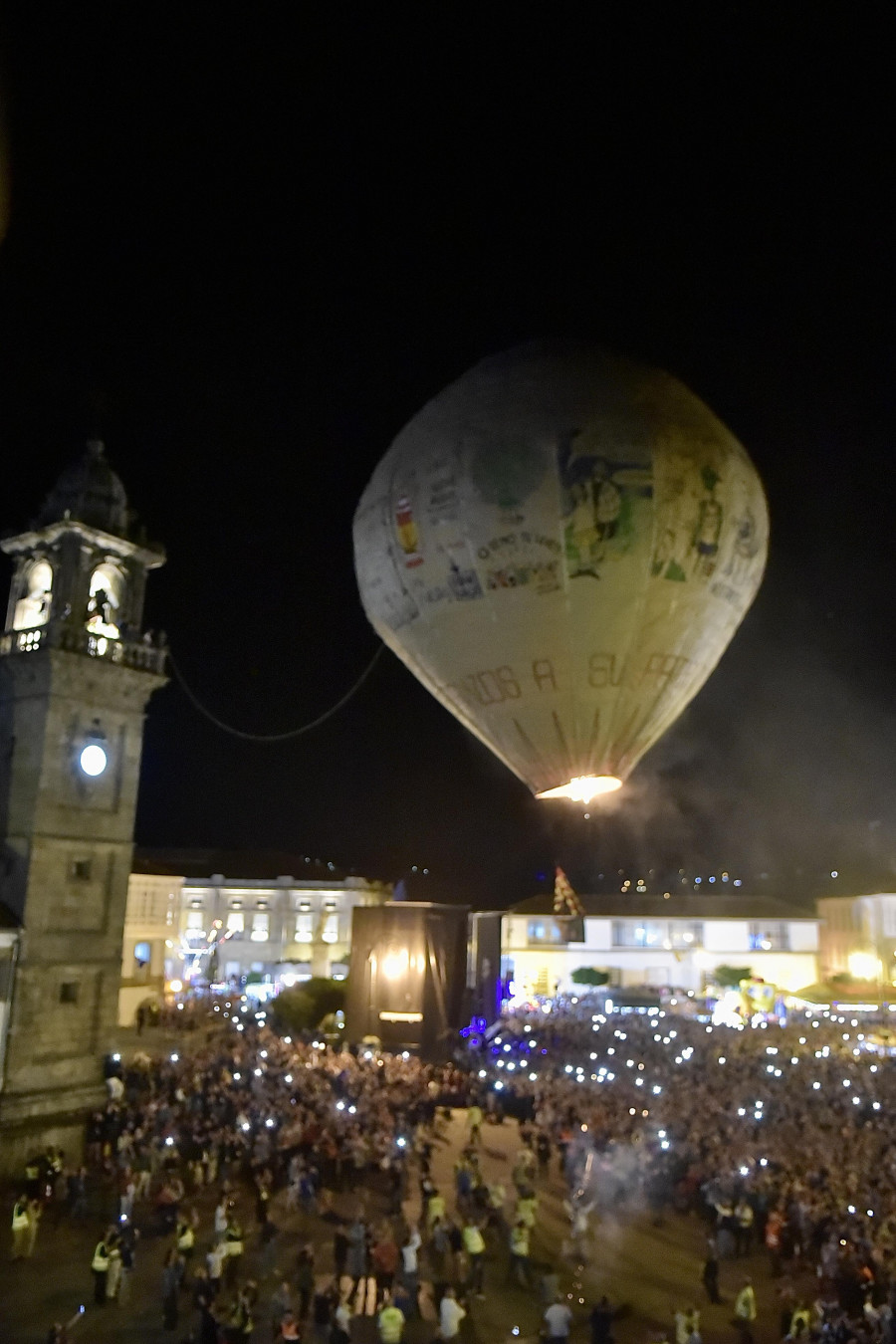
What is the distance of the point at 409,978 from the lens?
37.8 metres

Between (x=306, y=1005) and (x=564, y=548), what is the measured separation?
33079 mm

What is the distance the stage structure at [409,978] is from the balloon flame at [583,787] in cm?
2179

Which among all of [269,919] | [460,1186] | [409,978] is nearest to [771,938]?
[269,919]

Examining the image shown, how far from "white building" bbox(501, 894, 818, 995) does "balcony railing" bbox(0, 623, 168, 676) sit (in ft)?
154

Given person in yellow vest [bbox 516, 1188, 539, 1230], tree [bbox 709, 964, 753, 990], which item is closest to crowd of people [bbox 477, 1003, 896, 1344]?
person in yellow vest [bbox 516, 1188, 539, 1230]

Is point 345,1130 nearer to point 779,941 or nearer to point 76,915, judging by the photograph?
point 76,915

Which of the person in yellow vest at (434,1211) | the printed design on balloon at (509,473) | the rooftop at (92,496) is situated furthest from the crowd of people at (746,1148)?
the rooftop at (92,496)

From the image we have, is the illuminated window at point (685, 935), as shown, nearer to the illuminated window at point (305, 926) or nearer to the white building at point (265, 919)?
the white building at point (265, 919)

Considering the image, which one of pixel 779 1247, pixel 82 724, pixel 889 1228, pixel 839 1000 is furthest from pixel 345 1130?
pixel 839 1000

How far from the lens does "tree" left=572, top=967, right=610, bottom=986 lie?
6638cm

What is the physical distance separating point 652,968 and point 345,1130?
53.5 metres

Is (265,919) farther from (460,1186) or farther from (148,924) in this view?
(460,1186)

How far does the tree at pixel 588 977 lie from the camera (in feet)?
218

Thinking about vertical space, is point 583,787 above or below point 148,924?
above
